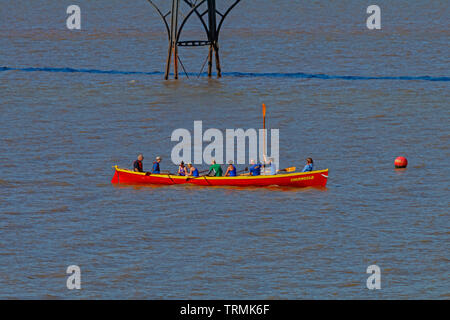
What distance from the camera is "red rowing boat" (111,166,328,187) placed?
42.9 meters

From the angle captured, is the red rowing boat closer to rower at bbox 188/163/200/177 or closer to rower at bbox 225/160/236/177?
rower at bbox 188/163/200/177

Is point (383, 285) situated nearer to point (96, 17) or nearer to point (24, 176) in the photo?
point (24, 176)

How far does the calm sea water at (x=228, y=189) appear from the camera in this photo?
3222 centimetres

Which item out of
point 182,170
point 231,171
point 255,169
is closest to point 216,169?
point 231,171

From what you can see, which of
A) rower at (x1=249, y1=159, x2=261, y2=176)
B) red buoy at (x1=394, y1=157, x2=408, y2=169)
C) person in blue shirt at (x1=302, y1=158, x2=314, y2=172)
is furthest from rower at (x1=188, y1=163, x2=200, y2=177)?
red buoy at (x1=394, y1=157, x2=408, y2=169)

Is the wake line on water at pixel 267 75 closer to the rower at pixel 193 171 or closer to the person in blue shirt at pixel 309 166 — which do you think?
the person in blue shirt at pixel 309 166

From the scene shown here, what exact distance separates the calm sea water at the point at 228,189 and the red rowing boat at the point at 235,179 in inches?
17.1

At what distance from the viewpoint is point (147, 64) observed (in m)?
78.2

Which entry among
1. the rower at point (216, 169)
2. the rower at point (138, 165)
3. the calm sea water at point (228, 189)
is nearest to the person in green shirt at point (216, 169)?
the rower at point (216, 169)

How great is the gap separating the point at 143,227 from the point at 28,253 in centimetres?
467

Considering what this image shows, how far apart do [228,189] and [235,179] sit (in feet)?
1.69

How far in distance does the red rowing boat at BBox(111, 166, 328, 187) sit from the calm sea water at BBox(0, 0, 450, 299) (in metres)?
0.43

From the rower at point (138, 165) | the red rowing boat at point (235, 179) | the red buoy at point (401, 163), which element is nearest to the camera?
the red rowing boat at point (235, 179)
